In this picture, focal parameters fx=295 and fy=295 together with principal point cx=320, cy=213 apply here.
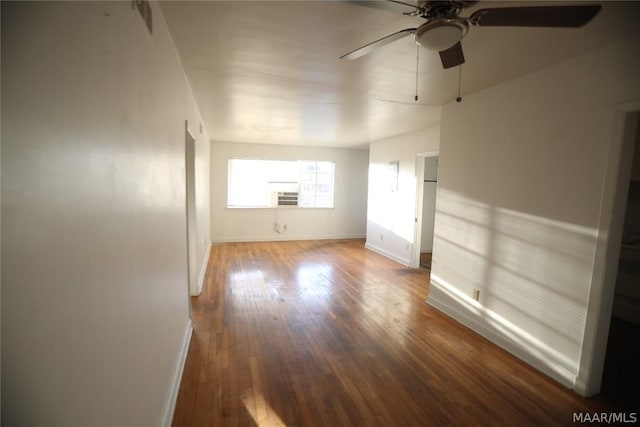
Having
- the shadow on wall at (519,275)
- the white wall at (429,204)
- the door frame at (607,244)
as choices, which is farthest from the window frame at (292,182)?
the door frame at (607,244)

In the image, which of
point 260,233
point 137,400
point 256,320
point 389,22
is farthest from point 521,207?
point 260,233

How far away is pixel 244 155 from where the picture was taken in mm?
7086

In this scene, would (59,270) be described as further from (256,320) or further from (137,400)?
(256,320)

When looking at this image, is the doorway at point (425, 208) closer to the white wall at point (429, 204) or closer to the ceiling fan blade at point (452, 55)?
the white wall at point (429, 204)

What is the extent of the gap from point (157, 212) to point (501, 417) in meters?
2.53

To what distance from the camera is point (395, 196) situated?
5879 millimetres

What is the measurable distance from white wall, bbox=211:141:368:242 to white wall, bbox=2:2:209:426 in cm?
563

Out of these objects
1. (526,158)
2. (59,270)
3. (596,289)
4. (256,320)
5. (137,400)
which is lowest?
(256,320)

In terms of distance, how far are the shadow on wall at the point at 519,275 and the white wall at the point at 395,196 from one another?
1804 mm

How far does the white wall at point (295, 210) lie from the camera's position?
22.9 feet

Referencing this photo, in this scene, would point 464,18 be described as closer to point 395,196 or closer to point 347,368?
point 347,368

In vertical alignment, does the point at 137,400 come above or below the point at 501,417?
above

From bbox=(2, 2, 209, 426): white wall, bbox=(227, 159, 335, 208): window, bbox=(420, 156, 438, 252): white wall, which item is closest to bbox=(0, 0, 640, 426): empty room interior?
bbox=(2, 2, 209, 426): white wall
